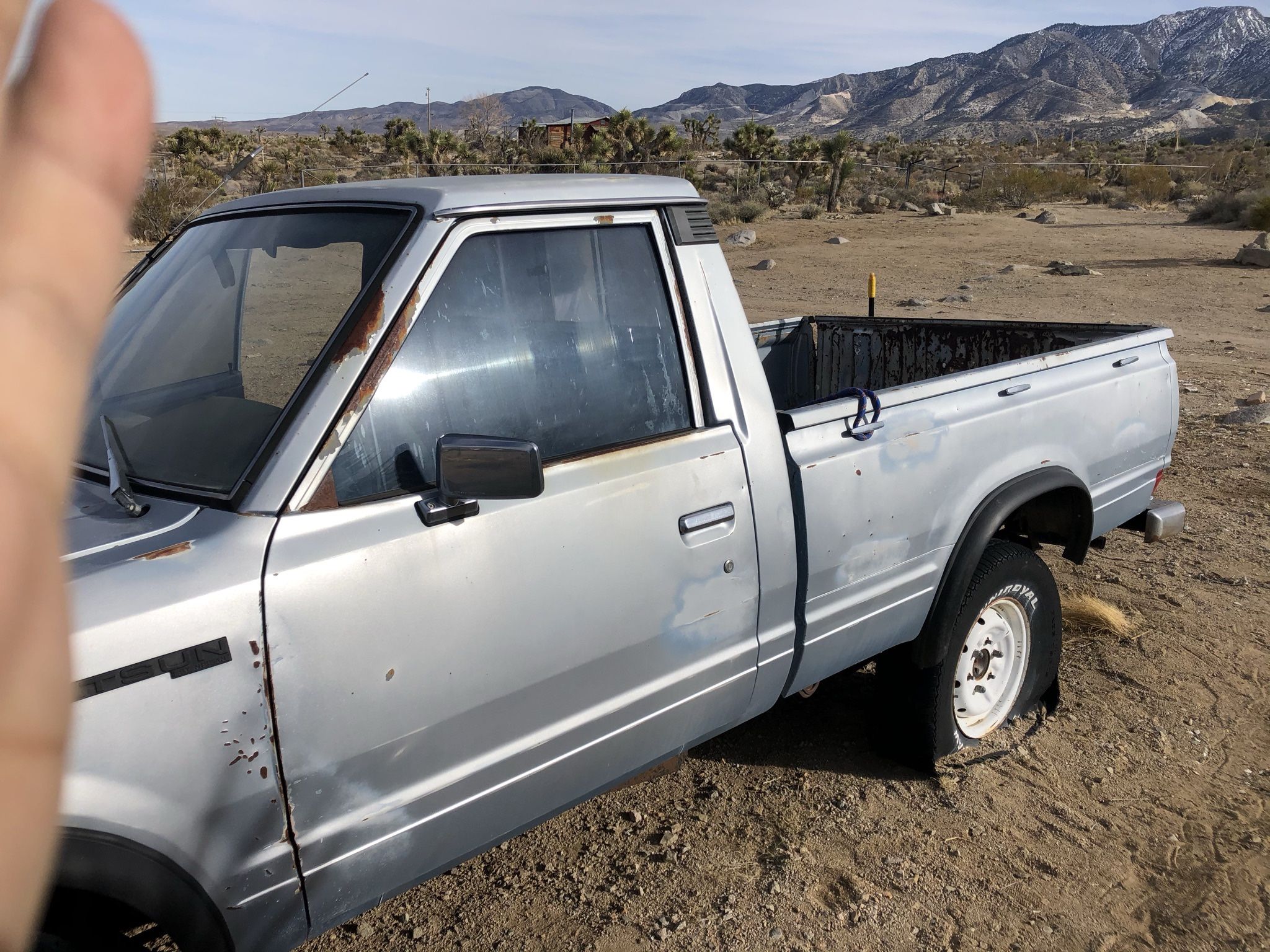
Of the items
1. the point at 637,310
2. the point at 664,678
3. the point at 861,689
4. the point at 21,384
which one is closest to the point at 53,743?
the point at 21,384

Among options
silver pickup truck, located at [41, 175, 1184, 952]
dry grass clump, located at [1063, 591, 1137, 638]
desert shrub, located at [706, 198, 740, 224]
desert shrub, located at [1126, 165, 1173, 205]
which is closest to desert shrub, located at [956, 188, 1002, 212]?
desert shrub, located at [1126, 165, 1173, 205]

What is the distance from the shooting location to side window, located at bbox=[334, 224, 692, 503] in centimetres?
231

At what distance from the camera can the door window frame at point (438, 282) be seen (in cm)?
214

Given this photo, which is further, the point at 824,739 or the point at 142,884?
the point at 824,739

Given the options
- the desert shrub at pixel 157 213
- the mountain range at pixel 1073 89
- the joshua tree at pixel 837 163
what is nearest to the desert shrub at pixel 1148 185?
the joshua tree at pixel 837 163

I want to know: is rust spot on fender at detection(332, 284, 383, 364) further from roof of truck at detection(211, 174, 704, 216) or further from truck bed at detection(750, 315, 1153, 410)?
truck bed at detection(750, 315, 1153, 410)

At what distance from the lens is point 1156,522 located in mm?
4461

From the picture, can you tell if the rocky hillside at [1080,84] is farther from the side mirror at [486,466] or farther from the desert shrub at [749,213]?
the side mirror at [486,466]

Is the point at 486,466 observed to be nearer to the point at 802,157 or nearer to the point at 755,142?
the point at 802,157

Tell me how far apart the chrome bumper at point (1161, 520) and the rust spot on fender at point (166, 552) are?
3921 millimetres

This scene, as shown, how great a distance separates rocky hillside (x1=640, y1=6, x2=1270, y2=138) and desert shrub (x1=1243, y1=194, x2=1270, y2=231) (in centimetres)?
9554

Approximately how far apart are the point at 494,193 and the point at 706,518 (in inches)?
39.2

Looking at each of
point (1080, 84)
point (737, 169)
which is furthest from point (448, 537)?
point (1080, 84)

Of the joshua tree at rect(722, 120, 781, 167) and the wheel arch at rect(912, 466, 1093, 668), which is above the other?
the joshua tree at rect(722, 120, 781, 167)
